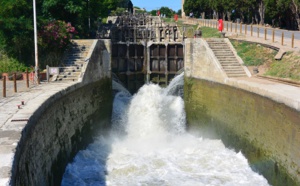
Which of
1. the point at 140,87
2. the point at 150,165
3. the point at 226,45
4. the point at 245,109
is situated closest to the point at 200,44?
the point at 226,45

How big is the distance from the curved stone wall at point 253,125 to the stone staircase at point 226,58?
93cm

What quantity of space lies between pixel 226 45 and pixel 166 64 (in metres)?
3.69

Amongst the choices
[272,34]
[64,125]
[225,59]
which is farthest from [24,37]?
[272,34]

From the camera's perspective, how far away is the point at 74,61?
672 inches

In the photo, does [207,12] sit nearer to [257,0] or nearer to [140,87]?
[257,0]

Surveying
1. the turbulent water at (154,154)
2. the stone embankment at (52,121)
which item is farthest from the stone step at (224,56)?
the stone embankment at (52,121)

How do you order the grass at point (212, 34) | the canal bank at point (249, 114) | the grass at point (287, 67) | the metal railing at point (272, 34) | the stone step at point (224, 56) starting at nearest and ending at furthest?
the canal bank at point (249, 114) → the grass at point (287, 67) → the stone step at point (224, 56) → the metal railing at point (272, 34) → the grass at point (212, 34)

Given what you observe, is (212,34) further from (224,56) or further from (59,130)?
(59,130)

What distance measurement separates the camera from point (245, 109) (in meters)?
13.2

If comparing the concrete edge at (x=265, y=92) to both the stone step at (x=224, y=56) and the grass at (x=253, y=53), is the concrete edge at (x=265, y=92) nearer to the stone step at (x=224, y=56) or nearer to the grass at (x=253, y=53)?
the grass at (x=253, y=53)

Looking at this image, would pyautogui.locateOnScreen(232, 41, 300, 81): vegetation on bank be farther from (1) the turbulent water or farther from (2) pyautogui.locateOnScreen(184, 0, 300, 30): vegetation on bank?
(2) pyautogui.locateOnScreen(184, 0, 300, 30): vegetation on bank

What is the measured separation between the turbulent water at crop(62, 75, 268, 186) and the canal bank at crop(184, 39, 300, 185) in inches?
22.0

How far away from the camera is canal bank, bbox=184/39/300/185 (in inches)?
396

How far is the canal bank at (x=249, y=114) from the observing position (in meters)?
10.1
